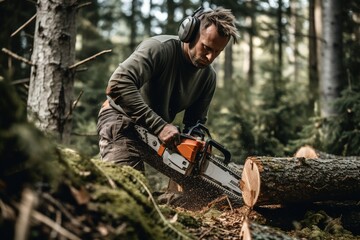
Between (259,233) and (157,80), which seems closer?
(259,233)

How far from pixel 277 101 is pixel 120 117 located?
5212 millimetres

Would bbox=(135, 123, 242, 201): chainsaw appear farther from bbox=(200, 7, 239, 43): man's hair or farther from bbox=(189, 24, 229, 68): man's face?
bbox=(200, 7, 239, 43): man's hair

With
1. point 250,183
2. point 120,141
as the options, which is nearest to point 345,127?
point 250,183

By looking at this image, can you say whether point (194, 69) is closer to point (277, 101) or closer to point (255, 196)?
point (255, 196)

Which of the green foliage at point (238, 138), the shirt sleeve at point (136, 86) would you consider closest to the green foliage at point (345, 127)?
the green foliage at point (238, 138)

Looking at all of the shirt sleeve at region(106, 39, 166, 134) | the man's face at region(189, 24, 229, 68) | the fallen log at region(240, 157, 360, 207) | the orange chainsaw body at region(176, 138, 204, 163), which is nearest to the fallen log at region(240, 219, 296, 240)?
the fallen log at region(240, 157, 360, 207)

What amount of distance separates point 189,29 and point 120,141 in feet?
4.23

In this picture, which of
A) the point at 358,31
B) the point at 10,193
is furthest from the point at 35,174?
the point at 358,31

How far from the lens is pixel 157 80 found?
3.77m

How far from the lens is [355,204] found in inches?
135

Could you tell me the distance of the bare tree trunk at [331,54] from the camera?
6.96 metres

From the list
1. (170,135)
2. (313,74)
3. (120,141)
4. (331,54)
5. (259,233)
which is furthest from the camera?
(313,74)

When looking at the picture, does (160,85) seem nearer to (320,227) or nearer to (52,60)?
(52,60)

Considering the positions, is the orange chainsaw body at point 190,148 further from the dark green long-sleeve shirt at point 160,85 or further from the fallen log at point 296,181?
the fallen log at point 296,181
